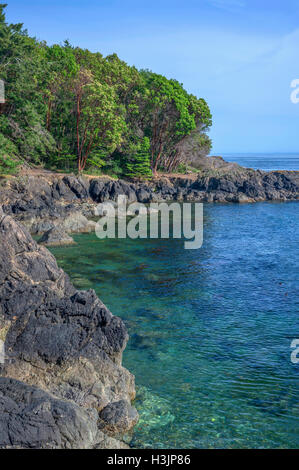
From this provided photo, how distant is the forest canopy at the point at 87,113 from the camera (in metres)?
41.7

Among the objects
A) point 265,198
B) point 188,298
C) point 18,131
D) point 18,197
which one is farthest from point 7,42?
point 265,198

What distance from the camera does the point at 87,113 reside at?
51250 millimetres

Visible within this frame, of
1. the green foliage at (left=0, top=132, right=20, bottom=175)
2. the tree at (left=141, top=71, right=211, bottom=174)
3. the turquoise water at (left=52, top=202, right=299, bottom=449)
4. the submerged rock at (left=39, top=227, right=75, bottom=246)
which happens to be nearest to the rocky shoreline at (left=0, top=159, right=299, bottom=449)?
the turquoise water at (left=52, top=202, right=299, bottom=449)

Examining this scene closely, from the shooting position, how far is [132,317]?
1839cm

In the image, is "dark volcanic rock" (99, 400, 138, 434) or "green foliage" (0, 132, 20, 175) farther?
"green foliage" (0, 132, 20, 175)

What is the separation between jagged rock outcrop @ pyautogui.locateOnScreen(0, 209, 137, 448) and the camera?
9.56m

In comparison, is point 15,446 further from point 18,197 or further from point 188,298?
point 18,197

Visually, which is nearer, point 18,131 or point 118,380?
point 118,380

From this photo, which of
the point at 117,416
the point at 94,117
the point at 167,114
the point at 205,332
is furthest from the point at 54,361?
the point at 167,114

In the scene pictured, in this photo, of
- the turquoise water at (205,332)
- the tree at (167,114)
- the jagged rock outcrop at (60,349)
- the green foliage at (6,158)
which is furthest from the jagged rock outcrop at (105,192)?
the jagged rock outcrop at (60,349)

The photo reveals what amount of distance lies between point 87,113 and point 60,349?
4441cm

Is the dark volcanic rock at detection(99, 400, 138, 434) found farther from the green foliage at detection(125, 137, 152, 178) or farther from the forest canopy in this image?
the green foliage at detection(125, 137, 152, 178)

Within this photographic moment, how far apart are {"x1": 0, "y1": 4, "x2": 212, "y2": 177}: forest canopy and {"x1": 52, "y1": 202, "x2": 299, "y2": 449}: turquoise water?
736 inches

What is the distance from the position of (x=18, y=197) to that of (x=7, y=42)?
15567mm
